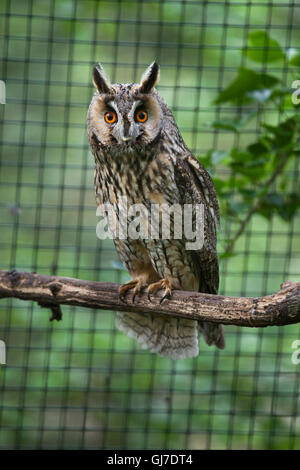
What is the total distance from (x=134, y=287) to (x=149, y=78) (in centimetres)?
70

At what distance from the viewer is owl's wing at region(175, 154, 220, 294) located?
75.5 inches

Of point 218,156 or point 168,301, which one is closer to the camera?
point 168,301

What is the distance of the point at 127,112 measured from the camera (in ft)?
5.72

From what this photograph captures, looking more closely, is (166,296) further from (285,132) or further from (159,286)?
(285,132)

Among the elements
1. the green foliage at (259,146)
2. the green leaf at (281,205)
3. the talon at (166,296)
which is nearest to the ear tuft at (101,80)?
the green foliage at (259,146)

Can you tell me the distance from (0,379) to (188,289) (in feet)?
4.71

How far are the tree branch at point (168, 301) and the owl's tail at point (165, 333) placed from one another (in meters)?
0.25

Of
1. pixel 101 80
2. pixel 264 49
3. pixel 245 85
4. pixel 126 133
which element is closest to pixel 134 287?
pixel 126 133

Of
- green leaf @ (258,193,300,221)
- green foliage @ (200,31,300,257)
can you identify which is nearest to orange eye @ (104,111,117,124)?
green foliage @ (200,31,300,257)

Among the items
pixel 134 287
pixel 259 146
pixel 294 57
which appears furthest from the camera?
pixel 259 146

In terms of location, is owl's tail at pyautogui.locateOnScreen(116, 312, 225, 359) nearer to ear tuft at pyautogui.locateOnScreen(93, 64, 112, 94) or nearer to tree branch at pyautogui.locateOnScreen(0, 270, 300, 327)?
tree branch at pyautogui.locateOnScreen(0, 270, 300, 327)

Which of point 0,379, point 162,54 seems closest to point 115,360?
point 0,379

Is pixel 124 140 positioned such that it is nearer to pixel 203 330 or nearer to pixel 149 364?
pixel 203 330

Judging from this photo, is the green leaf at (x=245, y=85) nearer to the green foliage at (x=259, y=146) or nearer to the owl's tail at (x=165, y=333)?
the green foliage at (x=259, y=146)
